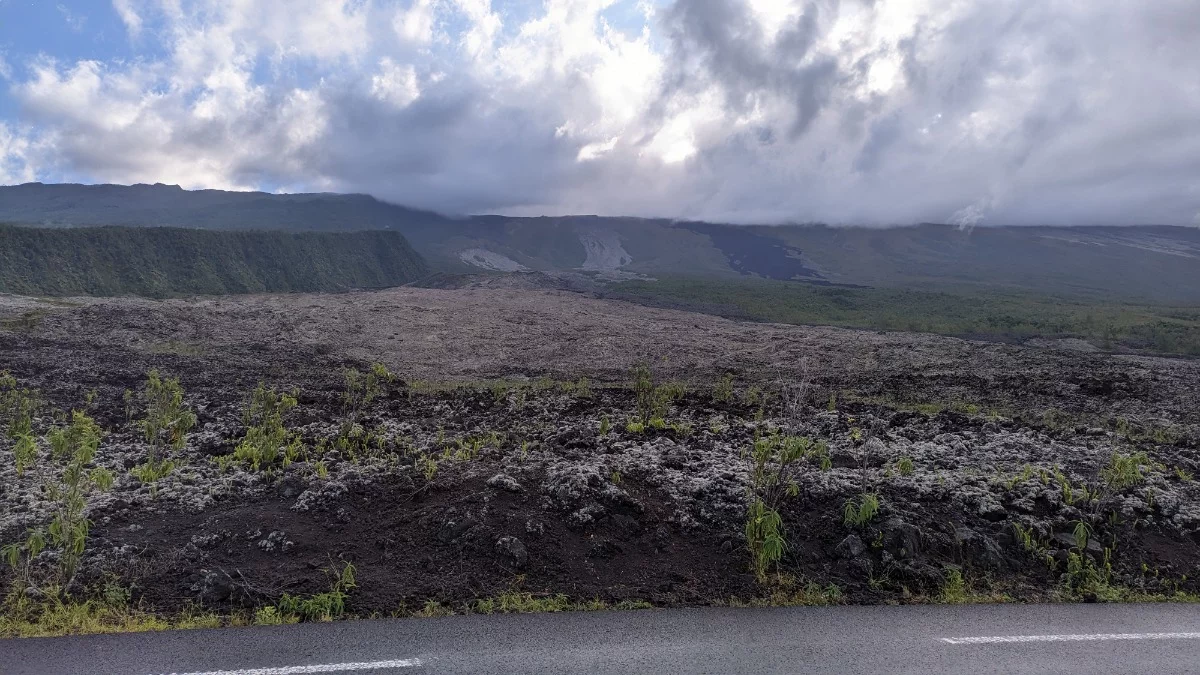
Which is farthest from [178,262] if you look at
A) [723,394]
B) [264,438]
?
[723,394]

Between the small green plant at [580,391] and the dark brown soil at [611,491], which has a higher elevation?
the dark brown soil at [611,491]

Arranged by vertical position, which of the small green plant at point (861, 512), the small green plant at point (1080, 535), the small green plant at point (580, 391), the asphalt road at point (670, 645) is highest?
the small green plant at point (861, 512)

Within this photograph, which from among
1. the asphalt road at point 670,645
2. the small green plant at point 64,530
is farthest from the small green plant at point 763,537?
the small green plant at point 64,530

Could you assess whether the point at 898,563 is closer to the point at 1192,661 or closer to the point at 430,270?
the point at 1192,661

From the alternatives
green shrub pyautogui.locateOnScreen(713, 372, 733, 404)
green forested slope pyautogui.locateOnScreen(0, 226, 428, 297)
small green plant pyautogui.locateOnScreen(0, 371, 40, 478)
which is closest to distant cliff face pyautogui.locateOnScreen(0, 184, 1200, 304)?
green forested slope pyautogui.locateOnScreen(0, 226, 428, 297)

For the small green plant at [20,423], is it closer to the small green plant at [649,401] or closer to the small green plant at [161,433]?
the small green plant at [161,433]

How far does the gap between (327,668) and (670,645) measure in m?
3.22

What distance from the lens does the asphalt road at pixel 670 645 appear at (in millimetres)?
6289

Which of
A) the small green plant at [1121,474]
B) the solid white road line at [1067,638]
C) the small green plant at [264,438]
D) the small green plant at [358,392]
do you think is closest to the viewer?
the solid white road line at [1067,638]

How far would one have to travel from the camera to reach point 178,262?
222 feet

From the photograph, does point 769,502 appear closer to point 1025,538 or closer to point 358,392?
point 1025,538

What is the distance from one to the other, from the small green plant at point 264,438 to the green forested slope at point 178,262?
49581 mm

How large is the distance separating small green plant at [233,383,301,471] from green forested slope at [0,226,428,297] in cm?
4958

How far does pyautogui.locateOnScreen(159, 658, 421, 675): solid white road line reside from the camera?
19.8 feet
